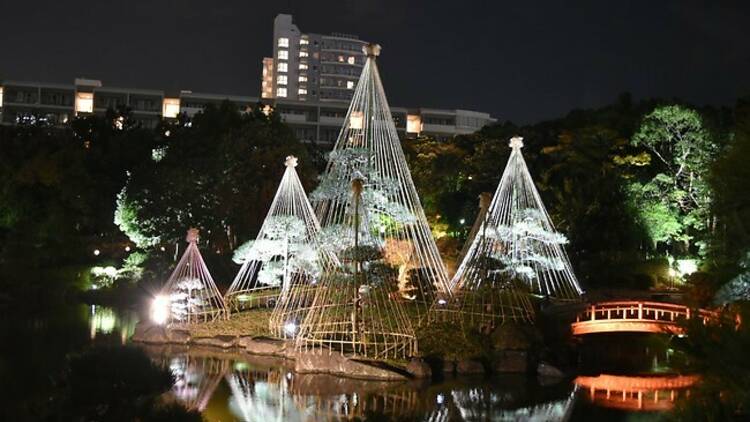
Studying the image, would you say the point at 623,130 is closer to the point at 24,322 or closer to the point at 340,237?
the point at 340,237

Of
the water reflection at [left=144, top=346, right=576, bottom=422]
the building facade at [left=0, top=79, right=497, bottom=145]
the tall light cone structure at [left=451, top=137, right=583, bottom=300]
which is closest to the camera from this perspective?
the water reflection at [left=144, top=346, right=576, bottom=422]

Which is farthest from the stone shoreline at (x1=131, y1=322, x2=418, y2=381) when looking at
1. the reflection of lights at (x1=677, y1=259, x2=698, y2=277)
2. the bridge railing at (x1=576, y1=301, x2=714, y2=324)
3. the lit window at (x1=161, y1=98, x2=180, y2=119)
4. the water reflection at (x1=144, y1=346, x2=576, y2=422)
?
the lit window at (x1=161, y1=98, x2=180, y2=119)

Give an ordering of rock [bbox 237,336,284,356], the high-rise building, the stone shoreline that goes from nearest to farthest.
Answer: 1. the stone shoreline
2. rock [bbox 237,336,284,356]
3. the high-rise building

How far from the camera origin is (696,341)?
9.63 meters

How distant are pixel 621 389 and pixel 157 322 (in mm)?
12832

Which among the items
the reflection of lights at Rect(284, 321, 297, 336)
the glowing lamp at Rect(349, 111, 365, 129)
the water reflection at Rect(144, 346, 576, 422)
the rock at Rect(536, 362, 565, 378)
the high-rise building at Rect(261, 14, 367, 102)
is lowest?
the water reflection at Rect(144, 346, 576, 422)

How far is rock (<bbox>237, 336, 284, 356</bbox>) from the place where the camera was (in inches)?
833

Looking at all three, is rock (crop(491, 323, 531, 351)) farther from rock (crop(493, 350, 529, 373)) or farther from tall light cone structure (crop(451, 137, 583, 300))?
tall light cone structure (crop(451, 137, 583, 300))

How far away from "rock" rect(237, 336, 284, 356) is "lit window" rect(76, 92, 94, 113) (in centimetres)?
4358

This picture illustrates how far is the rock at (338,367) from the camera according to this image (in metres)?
18.3

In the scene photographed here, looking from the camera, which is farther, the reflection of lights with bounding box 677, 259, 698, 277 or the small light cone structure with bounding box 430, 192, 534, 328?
the reflection of lights with bounding box 677, 259, 698, 277

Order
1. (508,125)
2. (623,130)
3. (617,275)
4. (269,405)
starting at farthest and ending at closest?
(508,125) < (623,130) < (617,275) < (269,405)

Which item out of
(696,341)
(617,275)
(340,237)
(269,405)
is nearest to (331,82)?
(617,275)

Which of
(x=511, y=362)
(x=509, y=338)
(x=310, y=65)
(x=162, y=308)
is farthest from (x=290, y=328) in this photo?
(x=310, y=65)
